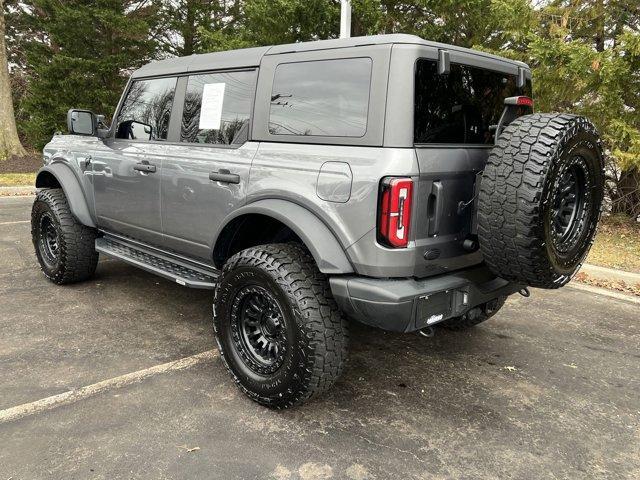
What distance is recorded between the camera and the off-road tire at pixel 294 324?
8.59ft

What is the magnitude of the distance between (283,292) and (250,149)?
0.95 meters

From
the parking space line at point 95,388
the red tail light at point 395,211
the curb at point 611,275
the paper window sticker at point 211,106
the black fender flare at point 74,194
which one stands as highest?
the paper window sticker at point 211,106

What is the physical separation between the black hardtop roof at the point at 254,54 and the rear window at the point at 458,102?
0.40ft

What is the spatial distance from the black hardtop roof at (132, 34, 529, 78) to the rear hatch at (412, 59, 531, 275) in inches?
5.5

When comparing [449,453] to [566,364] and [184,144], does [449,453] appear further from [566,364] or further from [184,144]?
[184,144]

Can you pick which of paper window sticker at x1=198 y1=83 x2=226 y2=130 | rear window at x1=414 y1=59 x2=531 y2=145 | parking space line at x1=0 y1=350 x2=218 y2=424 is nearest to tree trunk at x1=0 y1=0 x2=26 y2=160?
paper window sticker at x1=198 y1=83 x2=226 y2=130

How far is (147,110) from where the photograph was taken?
13.1ft

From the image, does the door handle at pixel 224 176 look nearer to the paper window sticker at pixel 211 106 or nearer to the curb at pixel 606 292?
the paper window sticker at pixel 211 106

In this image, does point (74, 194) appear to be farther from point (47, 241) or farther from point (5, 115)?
point (5, 115)

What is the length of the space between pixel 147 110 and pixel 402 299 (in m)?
2.66

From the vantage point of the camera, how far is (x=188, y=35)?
16781mm

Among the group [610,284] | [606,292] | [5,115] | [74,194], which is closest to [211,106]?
[74,194]

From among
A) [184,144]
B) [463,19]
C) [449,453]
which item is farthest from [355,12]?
[449,453]

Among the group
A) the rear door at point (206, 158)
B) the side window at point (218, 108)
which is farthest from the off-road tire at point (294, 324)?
the side window at point (218, 108)
